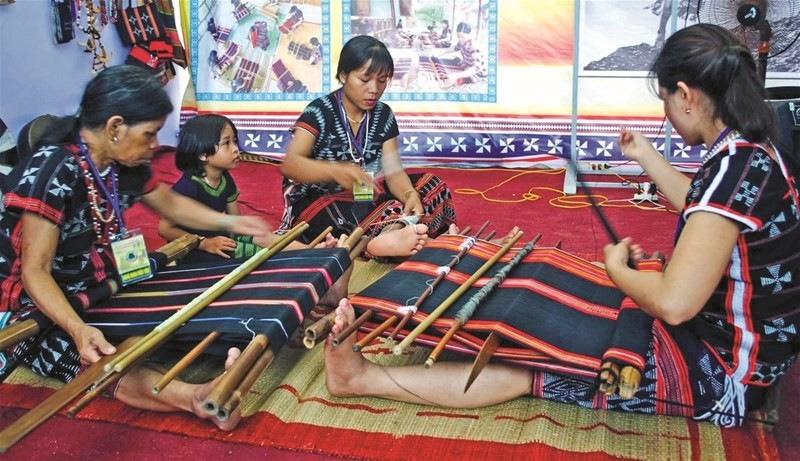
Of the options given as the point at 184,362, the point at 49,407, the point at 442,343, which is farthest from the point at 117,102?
the point at 442,343

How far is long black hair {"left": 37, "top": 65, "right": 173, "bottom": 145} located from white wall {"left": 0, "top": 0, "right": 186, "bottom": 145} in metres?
2.65

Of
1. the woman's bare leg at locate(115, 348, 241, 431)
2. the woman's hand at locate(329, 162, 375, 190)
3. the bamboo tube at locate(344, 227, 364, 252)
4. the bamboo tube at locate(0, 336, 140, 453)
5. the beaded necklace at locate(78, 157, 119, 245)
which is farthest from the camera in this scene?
the woman's hand at locate(329, 162, 375, 190)

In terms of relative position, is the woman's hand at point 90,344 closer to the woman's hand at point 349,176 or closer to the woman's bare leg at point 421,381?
the woman's bare leg at point 421,381

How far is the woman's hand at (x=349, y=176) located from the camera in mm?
3129

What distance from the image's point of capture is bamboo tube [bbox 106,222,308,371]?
181cm

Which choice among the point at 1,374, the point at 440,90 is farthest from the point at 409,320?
the point at 440,90

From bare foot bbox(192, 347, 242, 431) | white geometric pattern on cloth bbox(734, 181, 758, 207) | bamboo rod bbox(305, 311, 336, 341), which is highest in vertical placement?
white geometric pattern on cloth bbox(734, 181, 758, 207)

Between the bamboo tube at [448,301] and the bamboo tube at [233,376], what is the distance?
1.15ft

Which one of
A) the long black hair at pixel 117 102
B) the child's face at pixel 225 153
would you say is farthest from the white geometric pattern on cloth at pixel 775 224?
the child's face at pixel 225 153

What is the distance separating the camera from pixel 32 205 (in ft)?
6.59

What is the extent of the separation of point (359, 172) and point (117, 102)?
1.24 m

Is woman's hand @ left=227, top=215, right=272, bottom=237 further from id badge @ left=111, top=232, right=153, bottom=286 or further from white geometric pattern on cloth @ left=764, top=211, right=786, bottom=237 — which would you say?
white geometric pattern on cloth @ left=764, top=211, right=786, bottom=237

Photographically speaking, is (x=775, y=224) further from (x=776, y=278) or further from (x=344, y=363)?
(x=344, y=363)

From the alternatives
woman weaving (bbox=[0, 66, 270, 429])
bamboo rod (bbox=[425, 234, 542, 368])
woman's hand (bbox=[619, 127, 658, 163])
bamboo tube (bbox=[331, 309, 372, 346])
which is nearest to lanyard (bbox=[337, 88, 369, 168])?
bamboo rod (bbox=[425, 234, 542, 368])
